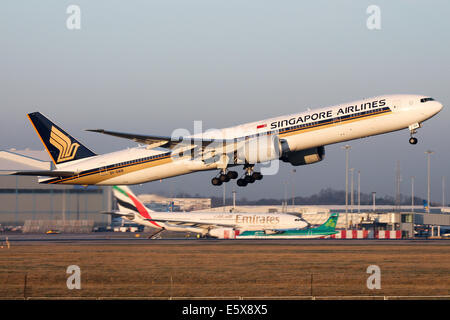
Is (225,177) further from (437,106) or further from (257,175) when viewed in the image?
(437,106)

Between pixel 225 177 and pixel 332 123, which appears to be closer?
pixel 332 123

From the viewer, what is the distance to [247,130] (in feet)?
160

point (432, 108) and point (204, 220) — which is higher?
point (432, 108)

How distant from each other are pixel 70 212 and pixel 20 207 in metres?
9.90

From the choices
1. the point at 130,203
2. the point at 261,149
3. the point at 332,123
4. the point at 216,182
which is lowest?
the point at 130,203

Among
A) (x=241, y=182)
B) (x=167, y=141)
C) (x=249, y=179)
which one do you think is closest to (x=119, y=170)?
(x=167, y=141)

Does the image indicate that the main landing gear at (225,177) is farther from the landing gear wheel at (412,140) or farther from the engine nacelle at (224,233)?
the engine nacelle at (224,233)

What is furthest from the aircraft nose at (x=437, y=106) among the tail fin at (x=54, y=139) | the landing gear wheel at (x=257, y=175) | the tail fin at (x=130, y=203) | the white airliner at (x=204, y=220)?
the tail fin at (x=130, y=203)

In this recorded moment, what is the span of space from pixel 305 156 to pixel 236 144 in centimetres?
633

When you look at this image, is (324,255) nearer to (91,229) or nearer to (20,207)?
(91,229)

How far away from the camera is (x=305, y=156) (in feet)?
168

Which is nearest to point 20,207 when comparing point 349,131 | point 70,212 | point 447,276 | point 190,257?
point 70,212

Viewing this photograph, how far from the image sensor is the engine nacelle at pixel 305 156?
51000 millimetres

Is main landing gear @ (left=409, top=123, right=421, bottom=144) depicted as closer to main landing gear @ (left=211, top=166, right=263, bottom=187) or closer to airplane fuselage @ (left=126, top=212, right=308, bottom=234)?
main landing gear @ (left=211, top=166, right=263, bottom=187)
